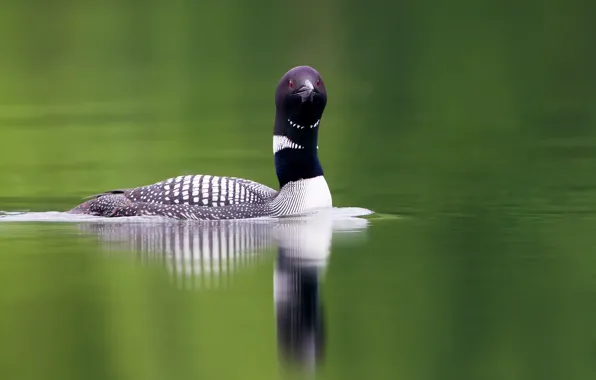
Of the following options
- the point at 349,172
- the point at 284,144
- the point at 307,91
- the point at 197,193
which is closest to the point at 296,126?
the point at 284,144

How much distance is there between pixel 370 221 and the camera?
35.4 feet

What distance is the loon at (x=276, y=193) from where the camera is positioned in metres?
10.6

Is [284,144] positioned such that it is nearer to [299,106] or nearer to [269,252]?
[299,106]

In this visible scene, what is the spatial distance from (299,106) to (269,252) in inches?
68.8

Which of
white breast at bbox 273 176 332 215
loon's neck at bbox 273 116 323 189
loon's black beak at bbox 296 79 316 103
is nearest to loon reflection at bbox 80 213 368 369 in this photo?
white breast at bbox 273 176 332 215

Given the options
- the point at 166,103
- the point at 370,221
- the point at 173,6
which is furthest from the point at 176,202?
the point at 173,6

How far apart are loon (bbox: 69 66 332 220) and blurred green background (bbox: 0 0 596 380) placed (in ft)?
1.79

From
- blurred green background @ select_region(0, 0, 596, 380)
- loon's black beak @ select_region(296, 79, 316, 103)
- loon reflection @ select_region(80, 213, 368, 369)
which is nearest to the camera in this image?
blurred green background @ select_region(0, 0, 596, 380)

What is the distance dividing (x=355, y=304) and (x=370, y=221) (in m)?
3.10

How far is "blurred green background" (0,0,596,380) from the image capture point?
23.0 feet

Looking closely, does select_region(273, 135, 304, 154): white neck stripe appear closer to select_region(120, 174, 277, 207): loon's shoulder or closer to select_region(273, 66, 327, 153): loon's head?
select_region(273, 66, 327, 153): loon's head

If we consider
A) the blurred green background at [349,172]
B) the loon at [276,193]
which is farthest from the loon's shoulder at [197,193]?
the blurred green background at [349,172]

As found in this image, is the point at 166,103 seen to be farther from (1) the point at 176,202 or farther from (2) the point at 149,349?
(2) the point at 149,349

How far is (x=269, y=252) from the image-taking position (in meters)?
9.30
